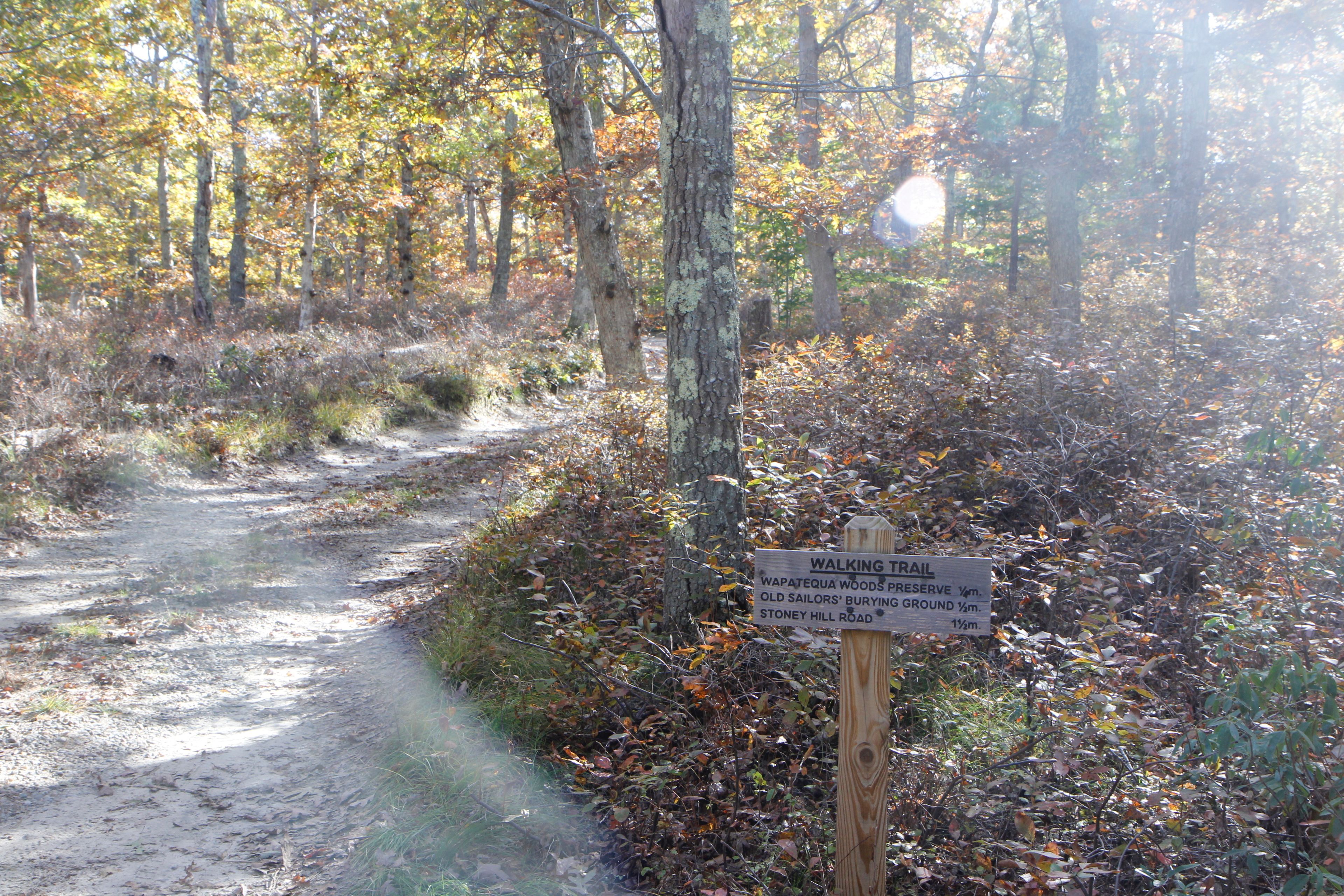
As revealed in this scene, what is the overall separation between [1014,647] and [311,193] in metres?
15.6

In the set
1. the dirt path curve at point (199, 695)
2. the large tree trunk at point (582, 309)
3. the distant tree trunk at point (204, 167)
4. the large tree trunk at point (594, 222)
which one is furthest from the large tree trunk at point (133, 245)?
the dirt path curve at point (199, 695)

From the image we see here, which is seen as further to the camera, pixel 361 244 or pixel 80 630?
pixel 361 244

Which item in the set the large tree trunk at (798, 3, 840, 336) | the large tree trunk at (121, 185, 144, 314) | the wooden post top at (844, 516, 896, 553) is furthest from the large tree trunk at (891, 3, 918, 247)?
the large tree trunk at (121, 185, 144, 314)

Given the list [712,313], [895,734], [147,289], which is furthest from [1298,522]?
A: [147,289]

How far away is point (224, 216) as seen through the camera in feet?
108

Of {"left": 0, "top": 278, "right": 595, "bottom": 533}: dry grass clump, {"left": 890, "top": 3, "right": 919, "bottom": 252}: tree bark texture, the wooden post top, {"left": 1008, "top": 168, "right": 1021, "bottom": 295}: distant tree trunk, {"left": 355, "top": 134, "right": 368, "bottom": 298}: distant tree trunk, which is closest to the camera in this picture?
the wooden post top

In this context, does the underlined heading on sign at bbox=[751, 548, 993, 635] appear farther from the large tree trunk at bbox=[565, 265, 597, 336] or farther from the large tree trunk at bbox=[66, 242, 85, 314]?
the large tree trunk at bbox=[66, 242, 85, 314]

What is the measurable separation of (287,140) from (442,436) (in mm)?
10818

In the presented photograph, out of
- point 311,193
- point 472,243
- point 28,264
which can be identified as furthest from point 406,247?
point 472,243

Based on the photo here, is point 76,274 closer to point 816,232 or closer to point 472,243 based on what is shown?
point 472,243

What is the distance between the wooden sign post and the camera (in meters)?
2.69

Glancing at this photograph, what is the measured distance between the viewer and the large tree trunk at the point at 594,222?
1004 cm

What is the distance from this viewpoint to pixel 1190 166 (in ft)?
44.0

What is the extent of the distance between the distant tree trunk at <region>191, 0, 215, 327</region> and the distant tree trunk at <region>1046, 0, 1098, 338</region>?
45.9 feet
